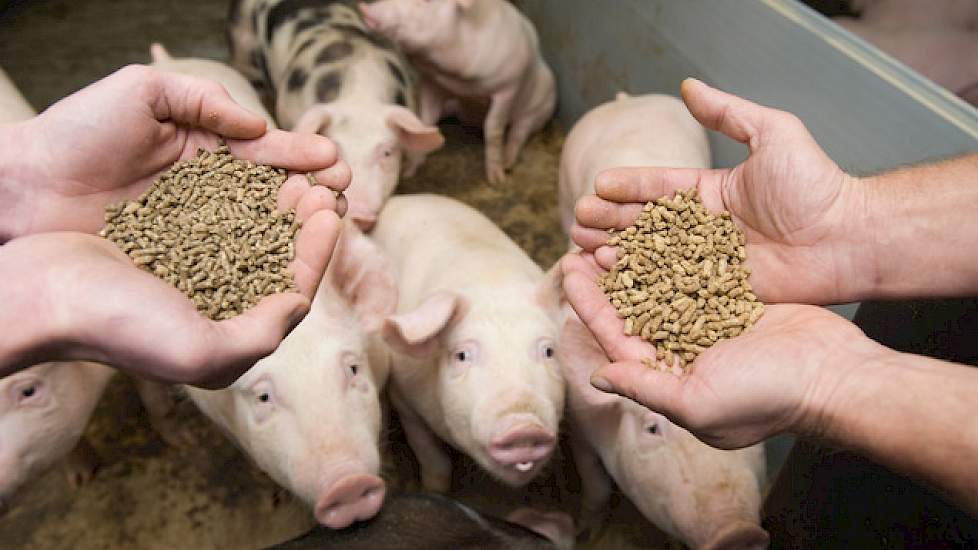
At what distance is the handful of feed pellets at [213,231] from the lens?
159cm

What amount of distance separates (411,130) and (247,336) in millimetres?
2094

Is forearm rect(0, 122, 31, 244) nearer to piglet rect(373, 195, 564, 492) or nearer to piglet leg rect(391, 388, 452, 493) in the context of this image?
piglet rect(373, 195, 564, 492)

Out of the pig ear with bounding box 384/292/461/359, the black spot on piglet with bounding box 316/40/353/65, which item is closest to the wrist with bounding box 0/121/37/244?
the pig ear with bounding box 384/292/461/359

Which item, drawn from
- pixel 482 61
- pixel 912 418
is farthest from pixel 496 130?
pixel 912 418

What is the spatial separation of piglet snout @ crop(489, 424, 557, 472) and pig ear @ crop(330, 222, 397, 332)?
0.53m

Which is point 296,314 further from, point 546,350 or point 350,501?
point 546,350

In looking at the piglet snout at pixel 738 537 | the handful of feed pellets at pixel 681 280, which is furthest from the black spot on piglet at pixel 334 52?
the piglet snout at pixel 738 537

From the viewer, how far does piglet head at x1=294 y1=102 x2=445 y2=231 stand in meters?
3.13

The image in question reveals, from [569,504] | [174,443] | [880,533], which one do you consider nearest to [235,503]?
[174,443]

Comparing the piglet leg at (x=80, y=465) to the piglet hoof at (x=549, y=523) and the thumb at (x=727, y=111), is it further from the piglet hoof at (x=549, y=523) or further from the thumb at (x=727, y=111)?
the thumb at (x=727, y=111)

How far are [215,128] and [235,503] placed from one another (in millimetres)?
1581

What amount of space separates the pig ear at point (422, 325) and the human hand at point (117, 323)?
62 cm

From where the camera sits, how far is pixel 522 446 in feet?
6.40

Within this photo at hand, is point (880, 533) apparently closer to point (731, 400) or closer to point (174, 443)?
point (731, 400)
